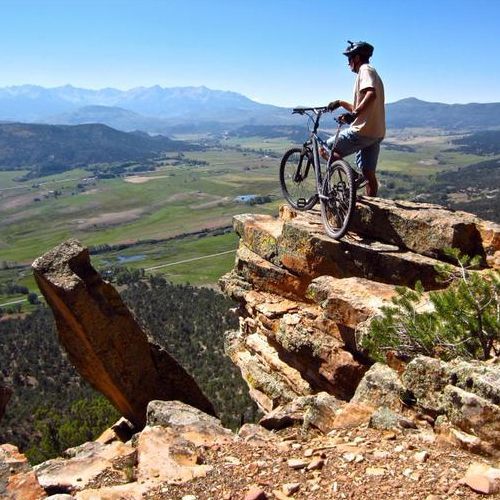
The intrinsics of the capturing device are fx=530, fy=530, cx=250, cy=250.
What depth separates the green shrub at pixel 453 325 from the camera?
9.14 meters

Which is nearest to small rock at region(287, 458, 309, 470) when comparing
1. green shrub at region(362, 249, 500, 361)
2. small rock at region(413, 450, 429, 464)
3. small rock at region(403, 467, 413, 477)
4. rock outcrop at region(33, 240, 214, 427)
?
small rock at region(403, 467, 413, 477)

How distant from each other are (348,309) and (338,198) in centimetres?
319

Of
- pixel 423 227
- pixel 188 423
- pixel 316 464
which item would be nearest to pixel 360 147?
pixel 423 227

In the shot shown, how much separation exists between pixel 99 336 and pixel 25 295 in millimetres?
152709

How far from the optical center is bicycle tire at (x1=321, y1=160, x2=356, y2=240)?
42.9 ft

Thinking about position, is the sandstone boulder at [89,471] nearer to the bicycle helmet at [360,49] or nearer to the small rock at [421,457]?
the small rock at [421,457]

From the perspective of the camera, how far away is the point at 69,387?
94.7m

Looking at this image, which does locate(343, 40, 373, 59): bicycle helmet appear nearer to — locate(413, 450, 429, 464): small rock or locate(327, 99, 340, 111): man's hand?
locate(327, 99, 340, 111): man's hand

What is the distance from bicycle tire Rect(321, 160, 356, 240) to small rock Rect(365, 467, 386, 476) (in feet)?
23.7

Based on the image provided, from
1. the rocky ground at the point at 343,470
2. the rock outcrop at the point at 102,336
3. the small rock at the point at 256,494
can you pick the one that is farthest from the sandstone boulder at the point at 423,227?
the small rock at the point at 256,494

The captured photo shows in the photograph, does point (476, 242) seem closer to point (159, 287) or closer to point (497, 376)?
point (497, 376)

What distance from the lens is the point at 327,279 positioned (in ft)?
44.3

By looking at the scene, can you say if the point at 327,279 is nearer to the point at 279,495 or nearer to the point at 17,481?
the point at 279,495

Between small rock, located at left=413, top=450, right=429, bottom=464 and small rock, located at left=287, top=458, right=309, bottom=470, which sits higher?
small rock, located at left=413, top=450, right=429, bottom=464
